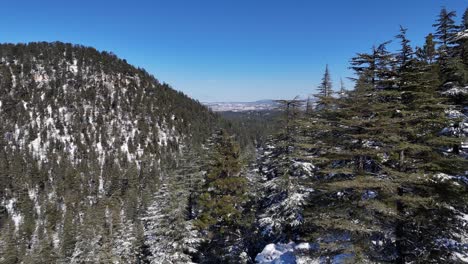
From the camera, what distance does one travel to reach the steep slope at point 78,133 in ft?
321

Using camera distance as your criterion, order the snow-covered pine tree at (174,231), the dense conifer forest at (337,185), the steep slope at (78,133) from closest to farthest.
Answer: the dense conifer forest at (337,185), the snow-covered pine tree at (174,231), the steep slope at (78,133)

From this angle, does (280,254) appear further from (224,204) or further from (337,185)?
(337,185)

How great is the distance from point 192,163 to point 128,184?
92.4m

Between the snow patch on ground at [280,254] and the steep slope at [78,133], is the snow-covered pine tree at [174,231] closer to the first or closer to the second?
the snow patch on ground at [280,254]

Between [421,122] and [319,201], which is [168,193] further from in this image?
[421,122]

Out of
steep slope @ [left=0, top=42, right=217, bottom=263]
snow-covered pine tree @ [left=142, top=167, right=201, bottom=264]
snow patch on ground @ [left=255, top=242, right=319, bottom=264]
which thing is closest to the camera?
snow patch on ground @ [left=255, top=242, right=319, bottom=264]

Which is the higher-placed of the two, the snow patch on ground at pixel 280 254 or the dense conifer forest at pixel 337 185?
the dense conifer forest at pixel 337 185

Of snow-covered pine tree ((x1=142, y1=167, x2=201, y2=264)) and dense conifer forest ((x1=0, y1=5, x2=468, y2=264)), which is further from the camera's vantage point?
snow-covered pine tree ((x1=142, y1=167, x2=201, y2=264))

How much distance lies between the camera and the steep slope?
9775cm

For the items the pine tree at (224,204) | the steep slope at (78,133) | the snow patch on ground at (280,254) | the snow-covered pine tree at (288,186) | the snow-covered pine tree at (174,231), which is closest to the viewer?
the snow patch on ground at (280,254)

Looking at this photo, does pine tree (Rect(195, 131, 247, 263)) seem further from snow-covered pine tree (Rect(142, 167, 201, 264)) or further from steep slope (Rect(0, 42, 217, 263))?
steep slope (Rect(0, 42, 217, 263))

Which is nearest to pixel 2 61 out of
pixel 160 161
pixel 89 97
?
pixel 89 97

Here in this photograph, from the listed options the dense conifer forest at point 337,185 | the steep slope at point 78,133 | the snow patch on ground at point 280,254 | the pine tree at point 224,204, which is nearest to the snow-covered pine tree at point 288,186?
the dense conifer forest at point 337,185

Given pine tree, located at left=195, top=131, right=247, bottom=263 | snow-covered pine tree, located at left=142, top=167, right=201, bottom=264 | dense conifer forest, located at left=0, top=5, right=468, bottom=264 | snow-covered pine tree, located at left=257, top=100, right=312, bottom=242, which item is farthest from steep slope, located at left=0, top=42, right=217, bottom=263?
snow-covered pine tree, located at left=257, top=100, right=312, bottom=242
